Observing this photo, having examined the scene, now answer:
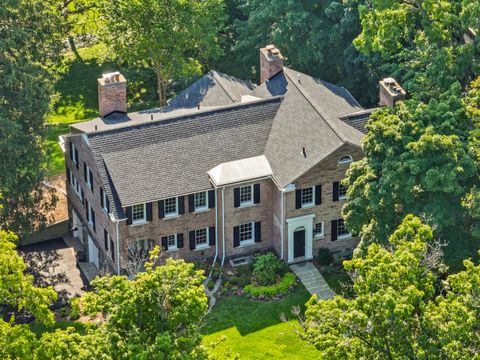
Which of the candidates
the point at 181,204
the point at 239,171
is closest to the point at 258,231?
the point at 239,171

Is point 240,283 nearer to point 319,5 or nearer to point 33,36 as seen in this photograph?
point 33,36

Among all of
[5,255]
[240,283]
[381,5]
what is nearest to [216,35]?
[381,5]

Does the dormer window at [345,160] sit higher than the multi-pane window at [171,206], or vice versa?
the dormer window at [345,160]

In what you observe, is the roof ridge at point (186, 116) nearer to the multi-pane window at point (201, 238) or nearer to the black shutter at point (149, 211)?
the black shutter at point (149, 211)

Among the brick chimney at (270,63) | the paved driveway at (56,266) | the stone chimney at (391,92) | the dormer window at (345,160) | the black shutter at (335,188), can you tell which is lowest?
the paved driveway at (56,266)

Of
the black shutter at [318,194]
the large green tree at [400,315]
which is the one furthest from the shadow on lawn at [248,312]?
the large green tree at [400,315]

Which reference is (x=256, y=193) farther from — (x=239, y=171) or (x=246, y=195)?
(x=239, y=171)

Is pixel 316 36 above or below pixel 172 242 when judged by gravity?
above
